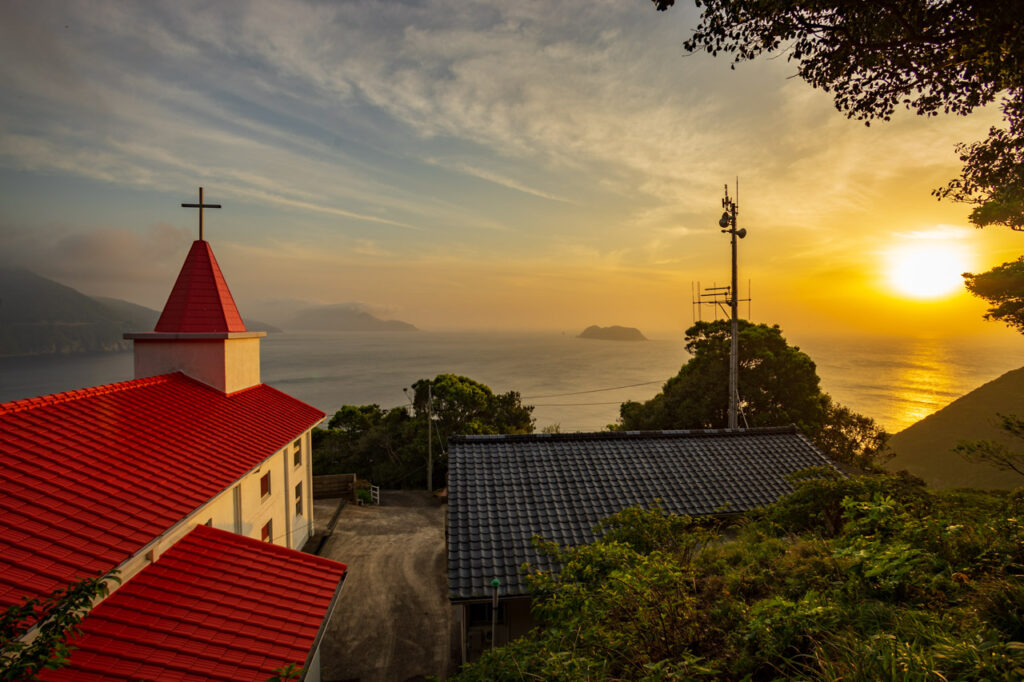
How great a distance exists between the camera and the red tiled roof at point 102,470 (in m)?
5.21

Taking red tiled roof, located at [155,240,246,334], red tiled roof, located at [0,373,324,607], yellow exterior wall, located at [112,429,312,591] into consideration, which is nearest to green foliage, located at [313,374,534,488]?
yellow exterior wall, located at [112,429,312,591]

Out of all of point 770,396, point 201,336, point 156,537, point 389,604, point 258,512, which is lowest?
point 389,604

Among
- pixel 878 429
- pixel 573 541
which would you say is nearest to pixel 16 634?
pixel 573 541

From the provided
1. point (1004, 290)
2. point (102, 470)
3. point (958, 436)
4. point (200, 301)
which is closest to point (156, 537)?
point (102, 470)

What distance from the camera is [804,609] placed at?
12.9 ft

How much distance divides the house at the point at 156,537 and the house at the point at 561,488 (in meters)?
2.76

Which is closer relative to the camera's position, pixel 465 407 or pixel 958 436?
pixel 958 436

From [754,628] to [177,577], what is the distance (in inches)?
298

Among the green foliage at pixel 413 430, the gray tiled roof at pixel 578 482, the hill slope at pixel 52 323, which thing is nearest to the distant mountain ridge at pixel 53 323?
the hill slope at pixel 52 323

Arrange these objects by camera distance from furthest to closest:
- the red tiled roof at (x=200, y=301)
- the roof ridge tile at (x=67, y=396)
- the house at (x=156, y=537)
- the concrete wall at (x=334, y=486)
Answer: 1. the concrete wall at (x=334, y=486)
2. the red tiled roof at (x=200, y=301)
3. the roof ridge tile at (x=67, y=396)
4. the house at (x=156, y=537)

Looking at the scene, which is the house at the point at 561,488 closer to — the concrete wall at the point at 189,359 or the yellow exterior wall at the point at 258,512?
the yellow exterior wall at the point at 258,512

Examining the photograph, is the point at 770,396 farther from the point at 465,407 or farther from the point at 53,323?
the point at 53,323

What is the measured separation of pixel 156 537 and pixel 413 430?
1054 inches

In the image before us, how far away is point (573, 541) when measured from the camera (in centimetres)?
934
